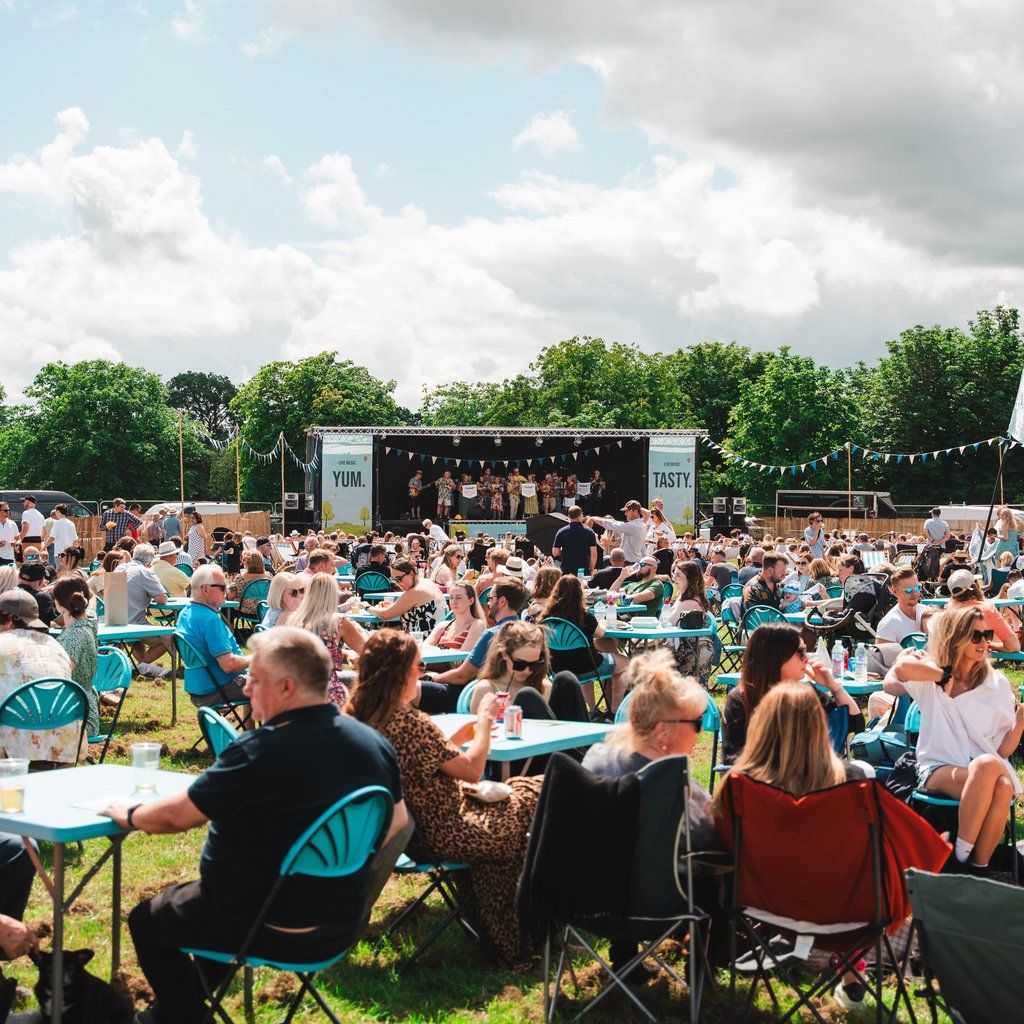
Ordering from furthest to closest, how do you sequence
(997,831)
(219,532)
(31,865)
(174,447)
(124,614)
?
1. (174,447)
2. (219,532)
3. (124,614)
4. (997,831)
5. (31,865)

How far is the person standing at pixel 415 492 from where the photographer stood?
2781cm

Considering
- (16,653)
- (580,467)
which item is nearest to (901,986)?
(16,653)

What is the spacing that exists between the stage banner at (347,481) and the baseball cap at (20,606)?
66.3ft

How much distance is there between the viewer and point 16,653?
16.4 ft

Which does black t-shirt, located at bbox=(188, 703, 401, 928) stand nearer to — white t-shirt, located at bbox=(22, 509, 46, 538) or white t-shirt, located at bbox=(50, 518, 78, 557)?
white t-shirt, located at bbox=(50, 518, 78, 557)

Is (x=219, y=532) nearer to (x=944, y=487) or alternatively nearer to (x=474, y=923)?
(x=474, y=923)

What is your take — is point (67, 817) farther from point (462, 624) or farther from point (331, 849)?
point (462, 624)

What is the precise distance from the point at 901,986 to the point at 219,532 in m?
14.6

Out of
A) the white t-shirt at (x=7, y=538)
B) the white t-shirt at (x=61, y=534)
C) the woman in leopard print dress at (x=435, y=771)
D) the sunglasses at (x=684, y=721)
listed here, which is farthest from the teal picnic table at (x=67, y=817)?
the white t-shirt at (x=61, y=534)

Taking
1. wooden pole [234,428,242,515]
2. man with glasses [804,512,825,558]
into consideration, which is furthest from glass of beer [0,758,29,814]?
wooden pole [234,428,242,515]

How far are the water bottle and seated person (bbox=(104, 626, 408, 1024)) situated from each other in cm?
371

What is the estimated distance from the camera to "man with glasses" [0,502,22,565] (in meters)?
15.0

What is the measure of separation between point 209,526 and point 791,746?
25.9 metres

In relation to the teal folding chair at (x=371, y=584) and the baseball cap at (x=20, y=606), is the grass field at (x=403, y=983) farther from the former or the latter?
the teal folding chair at (x=371, y=584)
